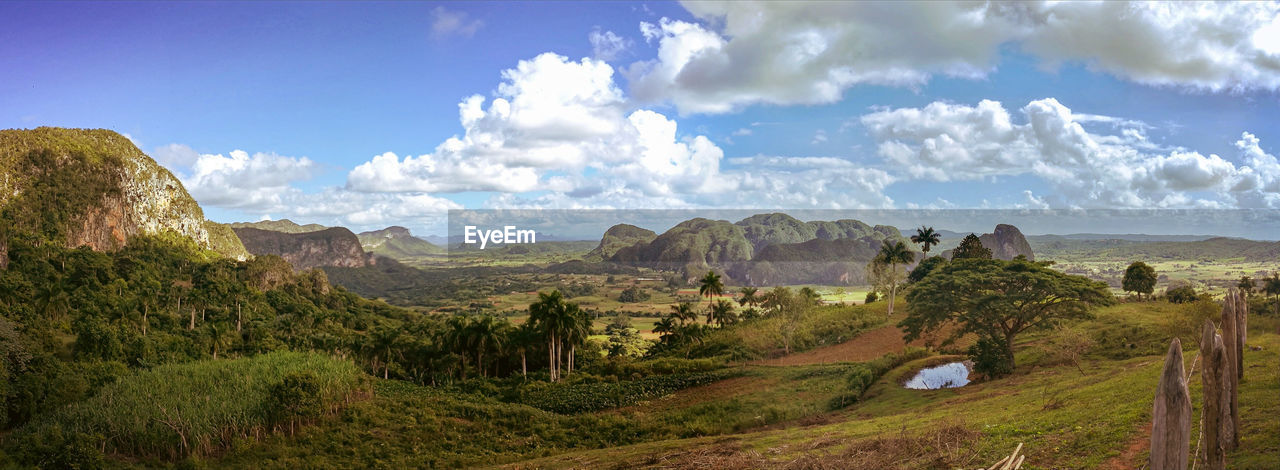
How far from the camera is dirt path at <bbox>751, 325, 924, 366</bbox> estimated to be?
168 ft

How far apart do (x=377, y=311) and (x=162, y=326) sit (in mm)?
52662

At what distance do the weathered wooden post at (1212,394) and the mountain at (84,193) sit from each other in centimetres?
16044

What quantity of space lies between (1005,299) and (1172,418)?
3253 cm

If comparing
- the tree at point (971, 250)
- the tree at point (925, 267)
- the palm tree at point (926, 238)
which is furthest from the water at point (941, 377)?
the palm tree at point (926, 238)

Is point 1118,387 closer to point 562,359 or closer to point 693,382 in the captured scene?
point 693,382

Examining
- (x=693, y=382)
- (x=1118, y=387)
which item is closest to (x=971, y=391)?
(x=1118, y=387)

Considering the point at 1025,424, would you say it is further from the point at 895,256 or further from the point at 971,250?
the point at 971,250

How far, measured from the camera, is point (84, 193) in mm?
151375

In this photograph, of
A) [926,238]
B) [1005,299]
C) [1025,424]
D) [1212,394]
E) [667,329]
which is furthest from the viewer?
[926,238]

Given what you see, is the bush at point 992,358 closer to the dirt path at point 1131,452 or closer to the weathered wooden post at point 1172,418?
the dirt path at point 1131,452

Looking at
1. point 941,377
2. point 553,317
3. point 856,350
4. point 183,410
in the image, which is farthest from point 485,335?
point 941,377

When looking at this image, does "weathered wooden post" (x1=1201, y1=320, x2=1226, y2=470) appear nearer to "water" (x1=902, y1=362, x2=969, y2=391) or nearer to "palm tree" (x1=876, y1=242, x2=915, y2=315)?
"water" (x1=902, y1=362, x2=969, y2=391)

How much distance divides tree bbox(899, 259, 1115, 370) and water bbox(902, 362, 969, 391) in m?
2.47

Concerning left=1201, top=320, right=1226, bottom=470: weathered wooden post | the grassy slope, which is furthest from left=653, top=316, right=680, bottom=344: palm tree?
left=1201, top=320, right=1226, bottom=470: weathered wooden post
